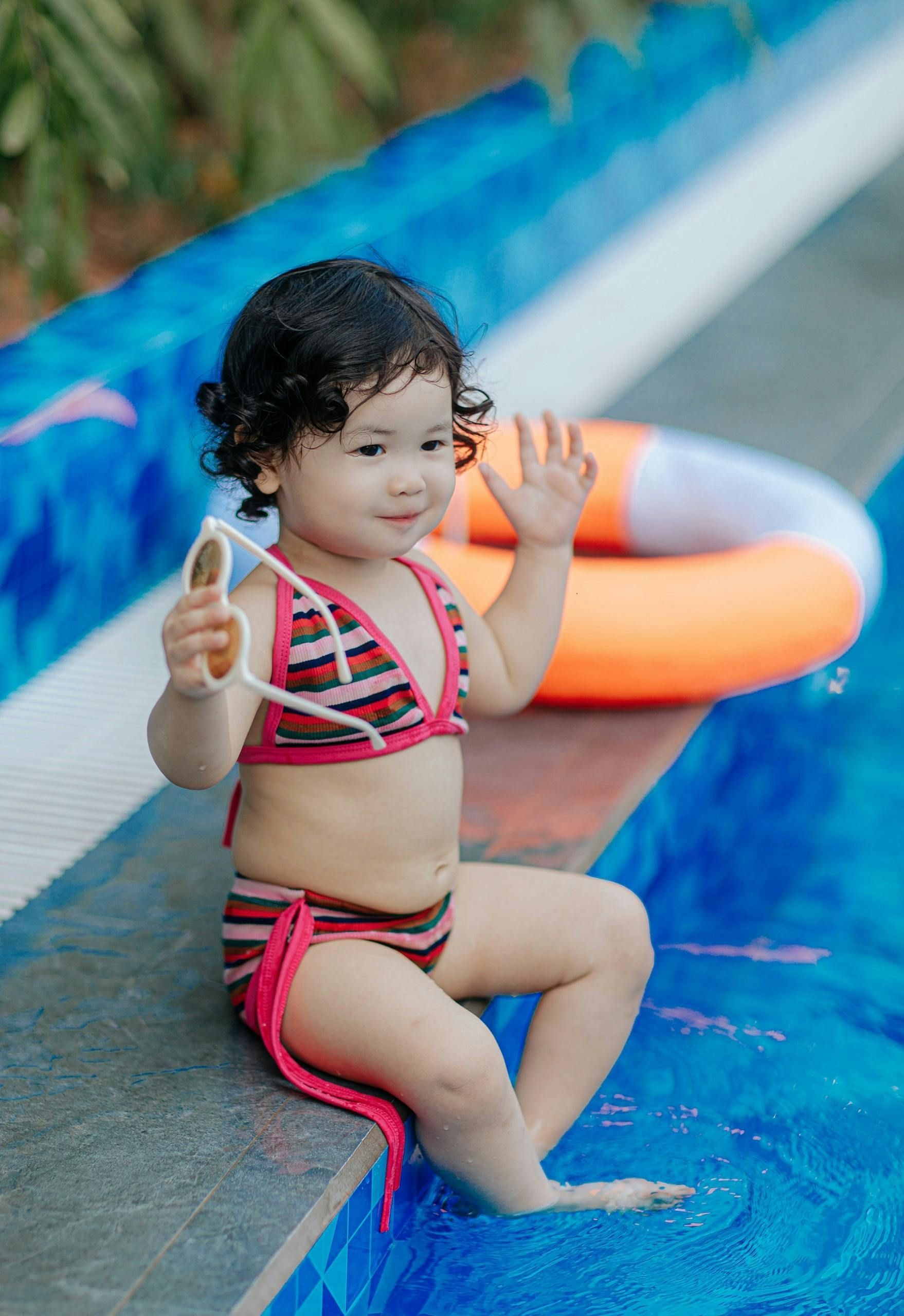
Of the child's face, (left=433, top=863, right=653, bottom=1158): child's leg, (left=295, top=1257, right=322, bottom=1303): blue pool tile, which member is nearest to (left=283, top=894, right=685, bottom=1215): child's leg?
(left=433, top=863, right=653, bottom=1158): child's leg

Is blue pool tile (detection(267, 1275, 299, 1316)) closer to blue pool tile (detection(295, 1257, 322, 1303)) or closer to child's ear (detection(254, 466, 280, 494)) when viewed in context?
blue pool tile (detection(295, 1257, 322, 1303))

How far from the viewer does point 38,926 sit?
6.99ft

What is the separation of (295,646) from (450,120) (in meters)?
3.52

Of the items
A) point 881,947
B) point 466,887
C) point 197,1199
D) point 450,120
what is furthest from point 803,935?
point 450,120

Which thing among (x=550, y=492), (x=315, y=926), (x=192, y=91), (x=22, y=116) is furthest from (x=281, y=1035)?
(x=192, y=91)

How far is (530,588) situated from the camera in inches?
A: 77.9

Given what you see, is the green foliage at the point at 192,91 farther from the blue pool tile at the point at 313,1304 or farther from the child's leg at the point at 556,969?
the blue pool tile at the point at 313,1304

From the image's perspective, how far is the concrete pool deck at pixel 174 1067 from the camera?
1517 millimetres

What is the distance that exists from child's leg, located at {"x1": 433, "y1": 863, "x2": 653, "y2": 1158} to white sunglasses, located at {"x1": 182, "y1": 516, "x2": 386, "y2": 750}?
0.44m

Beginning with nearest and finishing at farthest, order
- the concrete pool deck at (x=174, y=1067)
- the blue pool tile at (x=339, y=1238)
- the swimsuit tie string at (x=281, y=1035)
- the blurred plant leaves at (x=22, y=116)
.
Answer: the concrete pool deck at (x=174, y=1067) < the blue pool tile at (x=339, y=1238) < the swimsuit tie string at (x=281, y=1035) < the blurred plant leaves at (x=22, y=116)

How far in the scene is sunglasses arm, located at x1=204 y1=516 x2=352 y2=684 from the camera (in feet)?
4.87

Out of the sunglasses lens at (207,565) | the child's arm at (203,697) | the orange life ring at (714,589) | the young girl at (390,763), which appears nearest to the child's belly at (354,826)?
the young girl at (390,763)

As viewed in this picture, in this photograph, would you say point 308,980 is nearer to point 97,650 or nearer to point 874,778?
point 97,650

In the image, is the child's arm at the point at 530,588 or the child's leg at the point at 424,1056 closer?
the child's leg at the point at 424,1056
